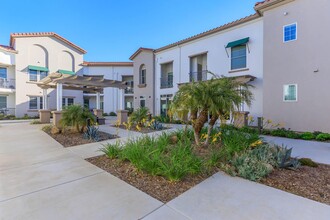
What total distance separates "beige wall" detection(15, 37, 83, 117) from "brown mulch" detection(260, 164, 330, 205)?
2490cm

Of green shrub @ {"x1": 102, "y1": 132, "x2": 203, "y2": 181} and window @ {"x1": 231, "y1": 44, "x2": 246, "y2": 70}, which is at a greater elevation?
window @ {"x1": 231, "y1": 44, "x2": 246, "y2": 70}

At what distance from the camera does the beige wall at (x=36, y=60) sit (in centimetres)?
2000

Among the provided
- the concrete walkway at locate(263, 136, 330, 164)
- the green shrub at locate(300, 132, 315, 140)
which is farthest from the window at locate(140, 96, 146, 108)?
the concrete walkway at locate(263, 136, 330, 164)

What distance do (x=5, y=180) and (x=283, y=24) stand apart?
14.1 metres

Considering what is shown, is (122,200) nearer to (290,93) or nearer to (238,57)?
(290,93)

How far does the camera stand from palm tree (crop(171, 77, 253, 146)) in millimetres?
5312

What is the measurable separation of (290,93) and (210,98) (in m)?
7.75

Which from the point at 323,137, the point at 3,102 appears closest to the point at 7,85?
the point at 3,102

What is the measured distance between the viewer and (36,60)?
20.9 meters

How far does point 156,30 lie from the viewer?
21156mm

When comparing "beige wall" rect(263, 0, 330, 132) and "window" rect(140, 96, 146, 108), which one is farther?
"window" rect(140, 96, 146, 108)

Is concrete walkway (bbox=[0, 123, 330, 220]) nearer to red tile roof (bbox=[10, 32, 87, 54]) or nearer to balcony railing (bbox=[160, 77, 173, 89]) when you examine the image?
balcony railing (bbox=[160, 77, 173, 89])

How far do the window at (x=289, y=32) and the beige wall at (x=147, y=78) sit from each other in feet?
40.1

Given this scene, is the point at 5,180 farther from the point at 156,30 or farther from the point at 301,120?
the point at 156,30
